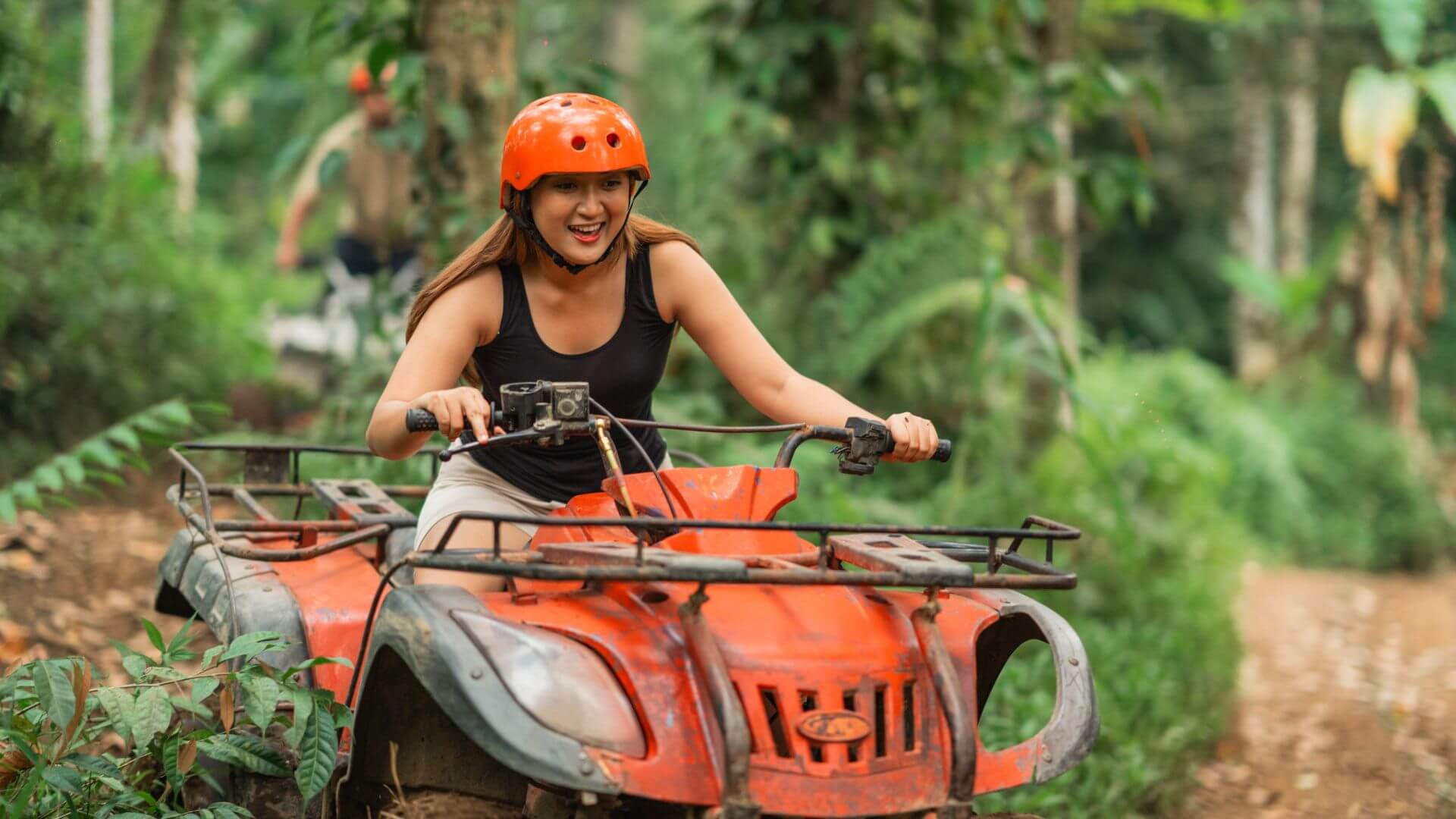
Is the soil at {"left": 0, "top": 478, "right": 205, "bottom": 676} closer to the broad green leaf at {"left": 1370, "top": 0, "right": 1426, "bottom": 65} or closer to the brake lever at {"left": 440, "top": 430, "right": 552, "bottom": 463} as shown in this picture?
the brake lever at {"left": 440, "top": 430, "right": 552, "bottom": 463}

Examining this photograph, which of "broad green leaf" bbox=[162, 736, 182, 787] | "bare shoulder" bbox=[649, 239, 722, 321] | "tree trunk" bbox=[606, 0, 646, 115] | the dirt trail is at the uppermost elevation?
"tree trunk" bbox=[606, 0, 646, 115]

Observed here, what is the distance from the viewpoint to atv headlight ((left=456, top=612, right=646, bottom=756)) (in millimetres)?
2830

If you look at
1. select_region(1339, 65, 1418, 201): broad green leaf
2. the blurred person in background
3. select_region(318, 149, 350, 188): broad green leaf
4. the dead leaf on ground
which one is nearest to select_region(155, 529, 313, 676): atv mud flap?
the dead leaf on ground

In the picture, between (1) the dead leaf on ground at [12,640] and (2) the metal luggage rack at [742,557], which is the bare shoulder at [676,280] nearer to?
(2) the metal luggage rack at [742,557]

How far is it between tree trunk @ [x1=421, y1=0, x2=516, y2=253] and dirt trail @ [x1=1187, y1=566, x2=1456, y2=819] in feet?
12.8

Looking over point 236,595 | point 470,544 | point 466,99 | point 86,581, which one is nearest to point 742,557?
point 470,544

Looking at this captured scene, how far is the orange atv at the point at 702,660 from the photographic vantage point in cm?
284

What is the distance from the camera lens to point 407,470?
21.0 ft

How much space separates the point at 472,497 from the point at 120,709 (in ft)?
3.29

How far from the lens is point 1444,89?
9.96m

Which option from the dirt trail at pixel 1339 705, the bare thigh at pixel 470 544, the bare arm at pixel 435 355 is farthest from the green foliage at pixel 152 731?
the dirt trail at pixel 1339 705

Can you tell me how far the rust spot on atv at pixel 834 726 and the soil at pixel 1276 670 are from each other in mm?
2262

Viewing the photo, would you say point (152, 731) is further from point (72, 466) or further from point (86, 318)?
point (86, 318)

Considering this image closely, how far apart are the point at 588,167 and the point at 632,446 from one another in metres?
0.89
